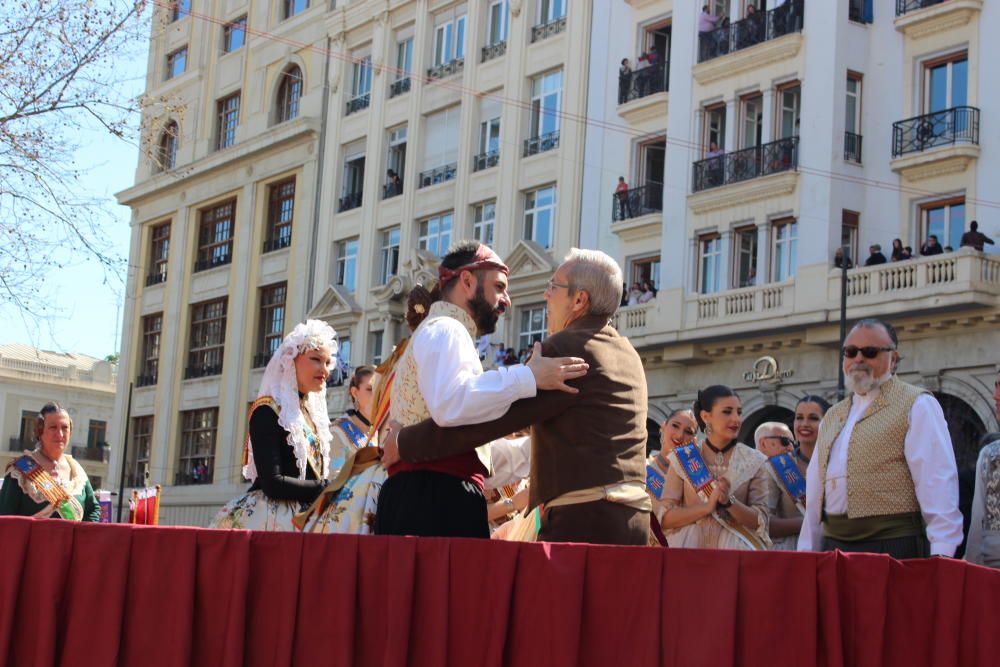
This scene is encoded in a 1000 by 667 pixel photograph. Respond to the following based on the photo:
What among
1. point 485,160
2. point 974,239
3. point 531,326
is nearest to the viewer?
point 974,239

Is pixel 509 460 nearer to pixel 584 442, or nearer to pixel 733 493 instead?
pixel 584 442

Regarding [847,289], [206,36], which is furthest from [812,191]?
[206,36]

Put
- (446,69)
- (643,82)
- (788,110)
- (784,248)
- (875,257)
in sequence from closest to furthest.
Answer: (875,257) → (784,248) → (788,110) → (643,82) → (446,69)

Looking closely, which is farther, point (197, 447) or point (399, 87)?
point (197, 447)

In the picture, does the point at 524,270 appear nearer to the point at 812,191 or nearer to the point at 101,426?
the point at 812,191

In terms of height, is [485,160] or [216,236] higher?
[485,160]

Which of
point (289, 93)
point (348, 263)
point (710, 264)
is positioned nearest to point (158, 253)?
point (289, 93)

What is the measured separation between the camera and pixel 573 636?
442cm

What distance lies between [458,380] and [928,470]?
8.27ft

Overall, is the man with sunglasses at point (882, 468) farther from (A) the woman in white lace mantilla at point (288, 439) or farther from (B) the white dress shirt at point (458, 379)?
(A) the woman in white lace mantilla at point (288, 439)

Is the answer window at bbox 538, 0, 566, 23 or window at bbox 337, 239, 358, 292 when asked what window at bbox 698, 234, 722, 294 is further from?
window at bbox 337, 239, 358, 292

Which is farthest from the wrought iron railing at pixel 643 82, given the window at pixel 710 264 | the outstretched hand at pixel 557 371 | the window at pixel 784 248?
the outstretched hand at pixel 557 371

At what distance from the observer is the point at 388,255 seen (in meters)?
38.9

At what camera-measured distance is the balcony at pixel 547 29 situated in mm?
34281
